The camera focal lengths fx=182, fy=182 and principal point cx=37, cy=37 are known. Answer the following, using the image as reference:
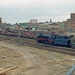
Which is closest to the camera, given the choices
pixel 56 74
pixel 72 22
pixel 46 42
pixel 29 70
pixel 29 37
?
pixel 56 74

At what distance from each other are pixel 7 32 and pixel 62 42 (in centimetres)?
3266

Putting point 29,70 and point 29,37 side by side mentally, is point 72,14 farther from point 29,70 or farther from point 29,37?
point 29,70

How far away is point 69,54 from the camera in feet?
86.2

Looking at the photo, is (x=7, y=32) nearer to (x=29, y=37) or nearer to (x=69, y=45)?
(x=29, y=37)

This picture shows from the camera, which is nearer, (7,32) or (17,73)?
(17,73)

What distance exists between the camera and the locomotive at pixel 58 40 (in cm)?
3538

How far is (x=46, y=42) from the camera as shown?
→ 4072 cm

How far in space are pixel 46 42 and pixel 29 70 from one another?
80.5 feet

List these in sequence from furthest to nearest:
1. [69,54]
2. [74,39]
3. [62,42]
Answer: [62,42] < [74,39] < [69,54]

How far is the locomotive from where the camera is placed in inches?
1393

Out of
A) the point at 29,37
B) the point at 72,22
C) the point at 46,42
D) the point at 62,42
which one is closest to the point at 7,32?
the point at 29,37

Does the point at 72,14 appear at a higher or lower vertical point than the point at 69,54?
higher

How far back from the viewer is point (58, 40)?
3772 centimetres

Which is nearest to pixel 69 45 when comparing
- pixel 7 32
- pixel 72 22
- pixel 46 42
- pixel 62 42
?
pixel 62 42
